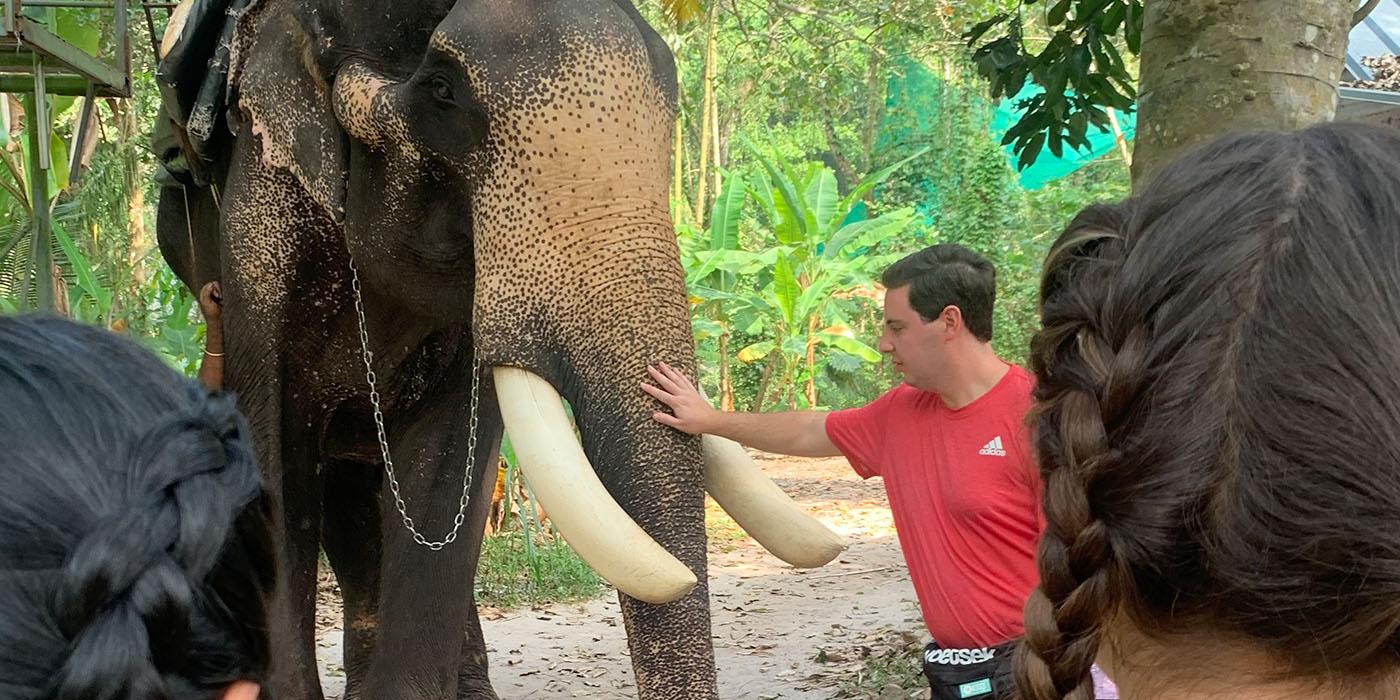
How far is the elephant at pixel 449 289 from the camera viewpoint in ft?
8.43

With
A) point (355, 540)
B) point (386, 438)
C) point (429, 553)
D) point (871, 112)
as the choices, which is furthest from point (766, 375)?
point (429, 553)

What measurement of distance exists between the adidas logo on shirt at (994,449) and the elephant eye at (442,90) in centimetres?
136

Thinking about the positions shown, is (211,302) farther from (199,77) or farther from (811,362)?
(811,362)

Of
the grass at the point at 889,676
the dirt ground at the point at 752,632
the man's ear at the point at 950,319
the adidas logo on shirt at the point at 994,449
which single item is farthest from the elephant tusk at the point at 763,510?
the dirt ground at the point at 752,632

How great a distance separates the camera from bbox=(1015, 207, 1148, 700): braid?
0.91 m

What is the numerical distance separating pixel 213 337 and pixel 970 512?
207 centimetres

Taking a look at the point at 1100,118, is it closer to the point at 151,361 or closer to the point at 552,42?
the point at 552,42

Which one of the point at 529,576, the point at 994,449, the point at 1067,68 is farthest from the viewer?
the point at 529,576

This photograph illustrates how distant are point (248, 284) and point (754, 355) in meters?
11.4

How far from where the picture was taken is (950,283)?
10.4 ft

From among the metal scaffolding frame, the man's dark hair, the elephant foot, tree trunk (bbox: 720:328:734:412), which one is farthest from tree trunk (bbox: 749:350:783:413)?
the man's dark hair

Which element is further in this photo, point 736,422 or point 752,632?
point 752,632

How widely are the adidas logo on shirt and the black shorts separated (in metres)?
0.40

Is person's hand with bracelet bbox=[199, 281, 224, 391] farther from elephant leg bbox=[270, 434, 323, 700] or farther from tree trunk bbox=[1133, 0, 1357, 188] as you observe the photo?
tree trunk bbox=[1133, 0, 1357, 188]
